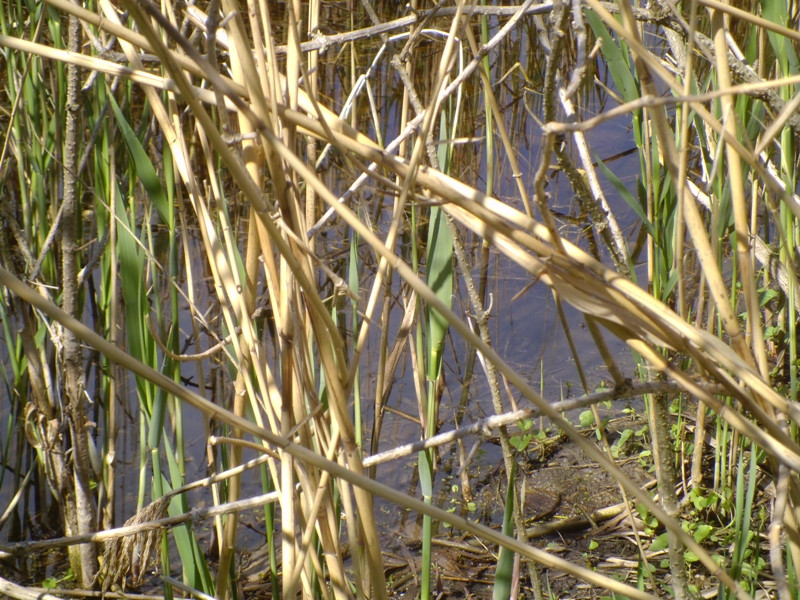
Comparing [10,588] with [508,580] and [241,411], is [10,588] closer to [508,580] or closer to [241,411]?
[241,411]

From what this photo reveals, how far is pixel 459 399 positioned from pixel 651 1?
146cm

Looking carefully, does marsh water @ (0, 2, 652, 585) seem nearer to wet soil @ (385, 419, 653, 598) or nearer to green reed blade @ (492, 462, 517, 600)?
wet soil @ (385, 419, 653, 598)

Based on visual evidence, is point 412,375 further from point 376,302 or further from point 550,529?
point 376,302

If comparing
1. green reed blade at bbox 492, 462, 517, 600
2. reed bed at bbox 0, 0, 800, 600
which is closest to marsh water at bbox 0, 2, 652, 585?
reed bed at bbox 0, 0, 800, 600

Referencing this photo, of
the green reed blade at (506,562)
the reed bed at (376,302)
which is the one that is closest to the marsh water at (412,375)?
the reed bed at (376,302)

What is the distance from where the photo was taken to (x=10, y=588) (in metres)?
0.82

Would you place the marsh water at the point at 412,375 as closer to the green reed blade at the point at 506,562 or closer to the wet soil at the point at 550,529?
the wet soil at the point at 550,529

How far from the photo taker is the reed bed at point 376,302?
532 mm

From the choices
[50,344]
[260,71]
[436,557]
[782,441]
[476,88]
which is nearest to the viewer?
[782,441]

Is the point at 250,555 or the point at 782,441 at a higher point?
the point at 782,441

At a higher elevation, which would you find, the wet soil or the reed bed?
the reed bed

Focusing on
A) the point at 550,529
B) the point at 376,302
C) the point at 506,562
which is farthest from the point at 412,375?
the point at 506,562

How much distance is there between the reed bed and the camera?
53cm

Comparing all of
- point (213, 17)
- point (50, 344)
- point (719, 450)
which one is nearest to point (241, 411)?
point (213, 17)
